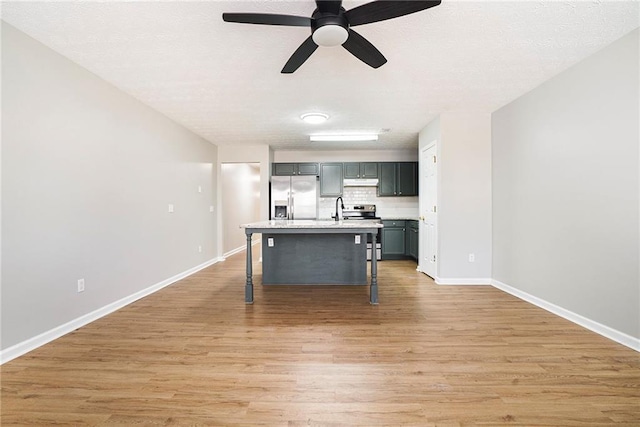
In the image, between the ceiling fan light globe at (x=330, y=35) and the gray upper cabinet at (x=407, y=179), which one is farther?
the gray upper cabinet at (x=407, y=179)

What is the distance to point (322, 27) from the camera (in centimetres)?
170

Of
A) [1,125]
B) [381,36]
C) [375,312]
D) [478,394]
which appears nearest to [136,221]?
[1,125]

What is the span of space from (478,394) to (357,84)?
9.43ft

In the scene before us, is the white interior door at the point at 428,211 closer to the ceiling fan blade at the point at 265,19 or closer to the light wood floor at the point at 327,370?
the light wood floor at the point at 327,370

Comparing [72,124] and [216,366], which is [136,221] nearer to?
[72,124]

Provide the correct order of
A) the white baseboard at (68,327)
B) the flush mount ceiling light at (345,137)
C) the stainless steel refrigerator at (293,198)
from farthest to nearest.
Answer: the stainless steel refrigerator at (293,198), the flush mount ceiling light at (345,137), the white baseboard at (68,327)

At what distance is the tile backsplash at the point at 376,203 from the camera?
6273 mm

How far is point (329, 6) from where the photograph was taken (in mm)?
1641

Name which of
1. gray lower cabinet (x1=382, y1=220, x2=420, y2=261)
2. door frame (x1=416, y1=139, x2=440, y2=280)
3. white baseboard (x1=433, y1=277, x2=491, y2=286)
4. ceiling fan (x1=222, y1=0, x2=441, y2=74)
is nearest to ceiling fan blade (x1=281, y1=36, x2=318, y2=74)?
ceiling fan (x1=222, y1=0, x2=441, y2=74)

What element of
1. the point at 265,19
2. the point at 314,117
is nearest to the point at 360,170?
the point at 314,117

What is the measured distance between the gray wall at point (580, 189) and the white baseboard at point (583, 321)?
4cm

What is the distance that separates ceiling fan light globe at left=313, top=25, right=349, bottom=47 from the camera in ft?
5.59

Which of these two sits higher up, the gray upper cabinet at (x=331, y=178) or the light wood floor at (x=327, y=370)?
the gray upper cabinet at (x=331, y=178)

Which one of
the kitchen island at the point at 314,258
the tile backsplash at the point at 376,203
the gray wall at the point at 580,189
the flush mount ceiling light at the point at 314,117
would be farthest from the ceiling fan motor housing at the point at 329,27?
the tile backsplash at the point at 376,203
